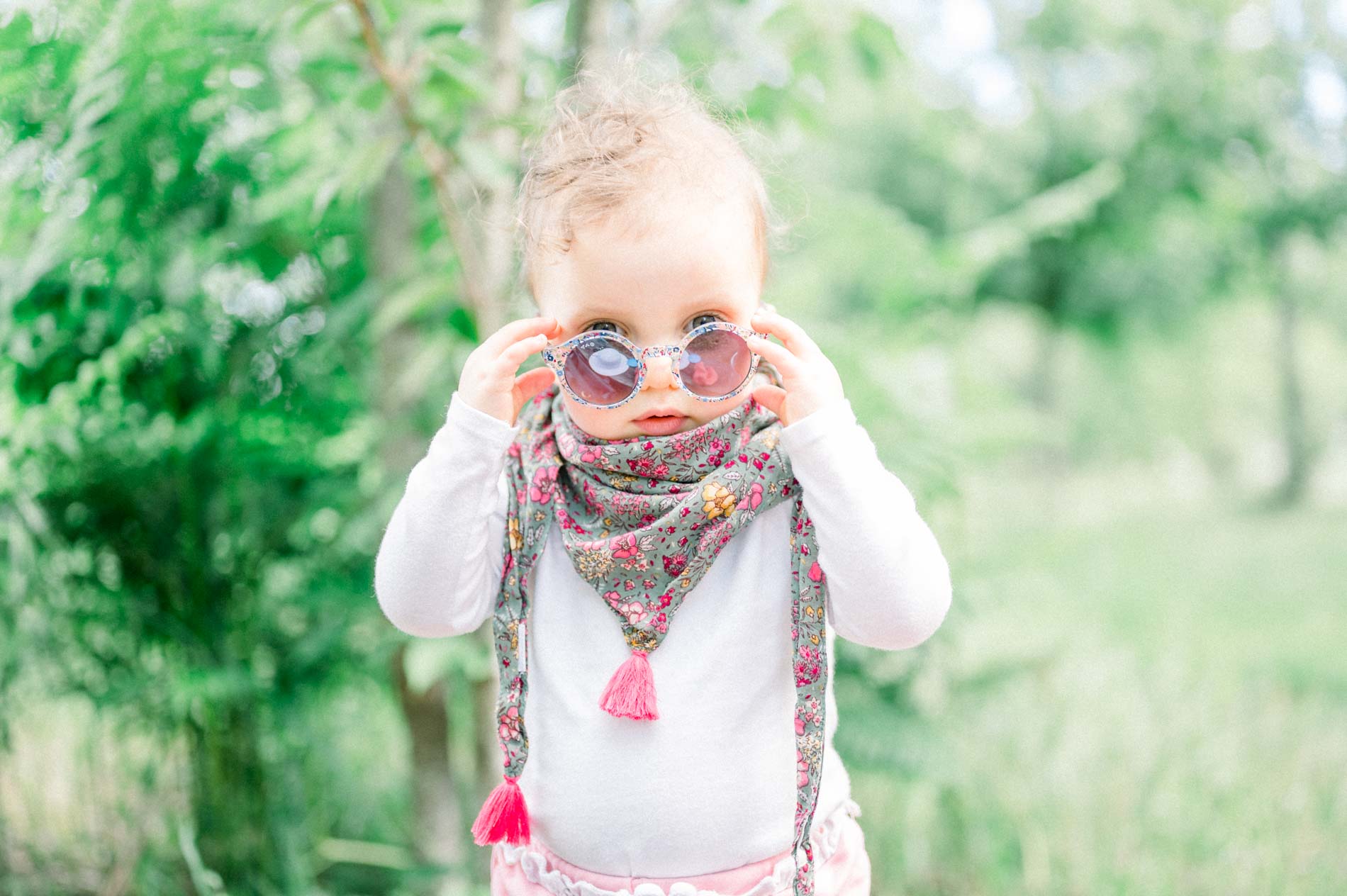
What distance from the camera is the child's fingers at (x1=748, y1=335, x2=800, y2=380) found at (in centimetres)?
117

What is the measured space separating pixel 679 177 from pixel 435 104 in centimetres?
85

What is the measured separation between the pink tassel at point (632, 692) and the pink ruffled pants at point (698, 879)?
0.22m

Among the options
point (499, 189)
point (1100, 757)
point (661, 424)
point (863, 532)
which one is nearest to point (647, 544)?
point (661, 424)

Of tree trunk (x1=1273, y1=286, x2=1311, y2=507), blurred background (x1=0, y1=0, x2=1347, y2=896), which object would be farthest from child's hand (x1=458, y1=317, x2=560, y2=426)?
tree trunk (x1=1273, y1=286, x2=1311, y2=507)

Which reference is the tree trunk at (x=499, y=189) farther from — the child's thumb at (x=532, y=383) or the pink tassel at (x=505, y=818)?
the pink tassel at (x=505, y=818)

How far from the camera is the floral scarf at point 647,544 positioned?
47.3 inches

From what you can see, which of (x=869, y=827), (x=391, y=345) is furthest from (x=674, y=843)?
(x=869, y=827)

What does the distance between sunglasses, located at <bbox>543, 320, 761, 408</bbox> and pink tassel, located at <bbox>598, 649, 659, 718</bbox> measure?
31 centimetres

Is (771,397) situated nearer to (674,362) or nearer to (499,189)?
(674,362)

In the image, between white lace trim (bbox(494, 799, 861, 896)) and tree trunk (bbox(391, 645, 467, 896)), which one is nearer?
white lace trim (bbox(494, 799, 861, 896))

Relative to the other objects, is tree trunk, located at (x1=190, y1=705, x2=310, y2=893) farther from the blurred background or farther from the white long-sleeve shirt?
the white long-sleeve shirt

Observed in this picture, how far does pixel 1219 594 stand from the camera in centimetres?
548

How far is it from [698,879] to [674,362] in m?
0.63

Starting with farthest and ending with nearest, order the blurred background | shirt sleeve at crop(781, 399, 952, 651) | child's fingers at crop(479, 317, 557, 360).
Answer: the blurred background, child's fingers at crop(479, 317, 557, 360), shirt sleeve at crop(781, 399, 952, 651)
